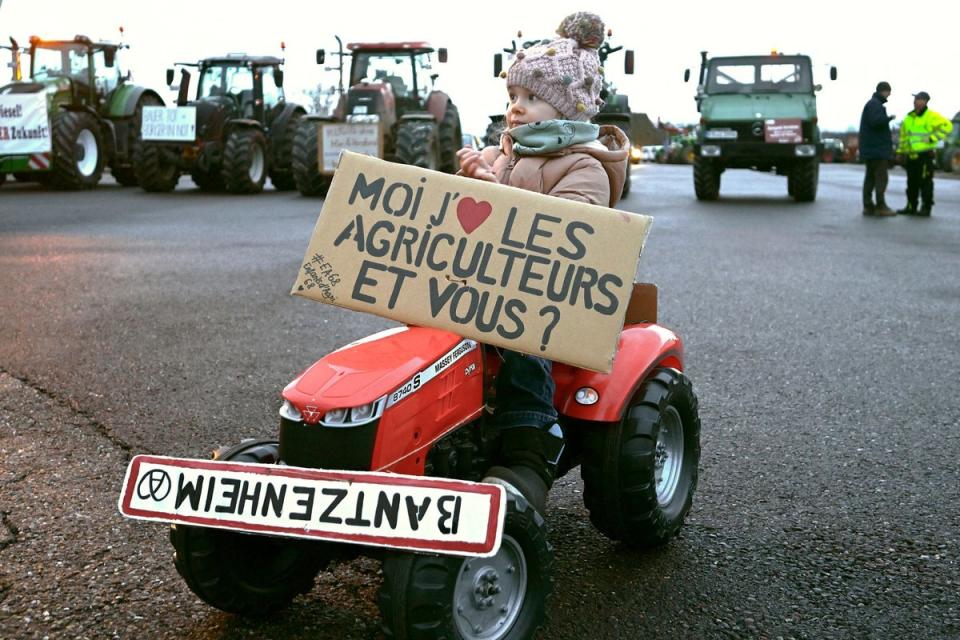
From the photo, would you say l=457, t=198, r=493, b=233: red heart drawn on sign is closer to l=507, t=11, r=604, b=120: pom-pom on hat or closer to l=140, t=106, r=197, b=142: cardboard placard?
l=507, t=11, r=604, b=120: pom-pom on hat

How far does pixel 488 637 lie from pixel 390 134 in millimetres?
18459

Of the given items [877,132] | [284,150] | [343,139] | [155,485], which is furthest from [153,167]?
[155,485]

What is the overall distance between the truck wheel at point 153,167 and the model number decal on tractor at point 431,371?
1987cm

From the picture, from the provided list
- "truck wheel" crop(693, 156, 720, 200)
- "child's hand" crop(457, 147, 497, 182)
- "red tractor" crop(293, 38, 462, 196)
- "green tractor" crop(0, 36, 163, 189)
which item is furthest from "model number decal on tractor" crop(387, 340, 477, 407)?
"green tractor" crop(0, 36, 163, 189)

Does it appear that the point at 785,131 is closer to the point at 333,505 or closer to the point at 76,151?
the point at 76,151

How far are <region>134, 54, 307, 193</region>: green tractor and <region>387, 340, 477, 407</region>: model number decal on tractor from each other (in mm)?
19005

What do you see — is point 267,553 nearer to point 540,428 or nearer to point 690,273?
point 540,428

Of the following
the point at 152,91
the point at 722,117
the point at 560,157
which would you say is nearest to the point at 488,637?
the point at 560,157

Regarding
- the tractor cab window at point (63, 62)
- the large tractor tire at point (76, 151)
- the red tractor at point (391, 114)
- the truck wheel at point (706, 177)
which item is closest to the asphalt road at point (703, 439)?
the red tractor at point (391, 114)

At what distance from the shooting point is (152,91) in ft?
76.1

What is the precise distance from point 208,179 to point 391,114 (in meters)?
4.69

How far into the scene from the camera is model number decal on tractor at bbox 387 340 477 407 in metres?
2.69

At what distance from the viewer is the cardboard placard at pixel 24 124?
21266 mm

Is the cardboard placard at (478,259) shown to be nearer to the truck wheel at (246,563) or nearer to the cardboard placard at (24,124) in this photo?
the truck wheel at (246,563)
